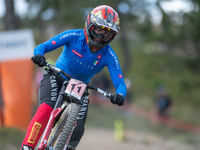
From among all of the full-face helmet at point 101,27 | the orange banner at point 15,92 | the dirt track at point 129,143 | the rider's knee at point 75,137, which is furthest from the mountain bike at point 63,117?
the dirt track at point 129,143

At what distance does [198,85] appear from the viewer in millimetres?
20406

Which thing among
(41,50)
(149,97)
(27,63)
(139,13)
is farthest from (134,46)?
(41,50)

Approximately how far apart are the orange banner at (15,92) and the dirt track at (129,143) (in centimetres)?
232

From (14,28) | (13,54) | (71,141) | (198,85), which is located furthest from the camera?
(198,85)

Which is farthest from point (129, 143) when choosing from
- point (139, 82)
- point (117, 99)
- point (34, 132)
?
point (139, 82)

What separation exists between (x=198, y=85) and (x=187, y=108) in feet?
10.3

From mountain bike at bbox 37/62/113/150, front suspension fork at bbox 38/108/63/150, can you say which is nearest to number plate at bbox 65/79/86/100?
mountain bike at bbox 37/62/113/150

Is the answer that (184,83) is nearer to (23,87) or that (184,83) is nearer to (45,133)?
(23,87)

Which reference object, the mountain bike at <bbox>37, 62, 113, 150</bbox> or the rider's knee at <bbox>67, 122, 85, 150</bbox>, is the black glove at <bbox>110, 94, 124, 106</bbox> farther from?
the rider's knee at <bbox>67, 122, 85, 150</bbox>

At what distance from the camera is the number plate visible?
397 centimetres

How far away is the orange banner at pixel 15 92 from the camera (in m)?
8.58

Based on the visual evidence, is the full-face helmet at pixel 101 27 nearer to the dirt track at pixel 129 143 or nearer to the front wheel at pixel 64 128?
the front wheel at pixel 64 128

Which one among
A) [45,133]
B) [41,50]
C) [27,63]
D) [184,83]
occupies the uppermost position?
[184,83]

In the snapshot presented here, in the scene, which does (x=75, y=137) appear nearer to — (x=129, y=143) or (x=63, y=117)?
(x=63, y=117)
